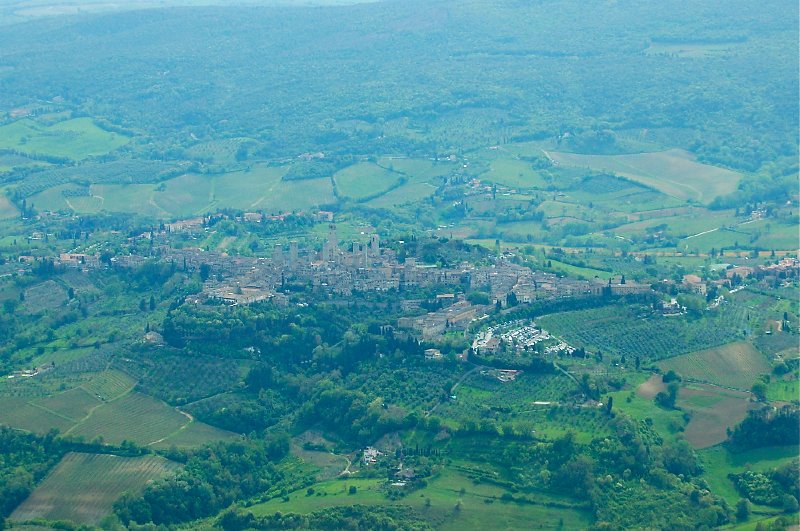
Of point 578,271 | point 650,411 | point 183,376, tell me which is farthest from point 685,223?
point 183,376

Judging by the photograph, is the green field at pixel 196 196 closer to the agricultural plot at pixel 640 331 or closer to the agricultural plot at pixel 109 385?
the agricultural plot at pixel 109 385

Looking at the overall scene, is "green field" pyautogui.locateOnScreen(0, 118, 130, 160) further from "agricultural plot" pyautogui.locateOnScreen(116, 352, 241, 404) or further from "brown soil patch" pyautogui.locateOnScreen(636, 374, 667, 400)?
"brown soil patch" pyautogui.locateOnScreen(636, 374, 667, 400)

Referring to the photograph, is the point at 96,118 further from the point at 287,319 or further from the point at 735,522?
the point at 735,522

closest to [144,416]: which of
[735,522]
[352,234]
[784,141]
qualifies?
[735,522]

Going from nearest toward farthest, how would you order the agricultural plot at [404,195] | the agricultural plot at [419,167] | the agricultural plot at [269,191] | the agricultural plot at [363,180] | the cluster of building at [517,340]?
the cluster of building at [517,340] < the agricultural plot at [269,191] < the agricultural plot at [404,195] < the agricultural plot at [363,180] < the agricultural plot at [419,167]

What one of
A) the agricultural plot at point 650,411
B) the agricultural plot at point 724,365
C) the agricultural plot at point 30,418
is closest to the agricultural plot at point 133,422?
the agricultural plot at point 30,418

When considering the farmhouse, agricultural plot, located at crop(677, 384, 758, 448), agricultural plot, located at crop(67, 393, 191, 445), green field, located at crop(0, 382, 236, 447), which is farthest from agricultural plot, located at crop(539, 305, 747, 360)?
agricultural plot, located at crop(67, 393, 191, 445)
